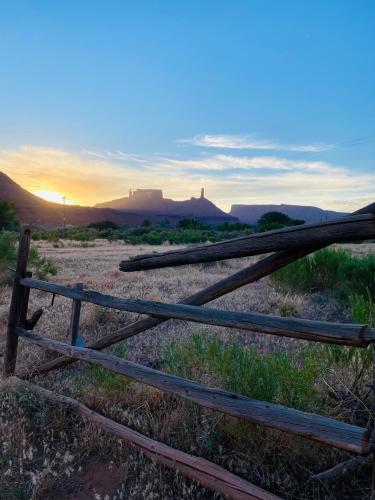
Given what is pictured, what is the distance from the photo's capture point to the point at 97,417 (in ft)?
12.8

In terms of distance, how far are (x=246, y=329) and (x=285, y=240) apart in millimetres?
640

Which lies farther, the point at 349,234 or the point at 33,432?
the point at 33,432

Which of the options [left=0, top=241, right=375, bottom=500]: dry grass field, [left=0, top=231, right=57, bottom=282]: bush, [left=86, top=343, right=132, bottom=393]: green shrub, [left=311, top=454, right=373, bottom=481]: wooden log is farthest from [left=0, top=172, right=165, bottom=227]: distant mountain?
[left=311, top=454, right=373, bottom=481]: wooden log

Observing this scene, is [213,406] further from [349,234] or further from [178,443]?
[349,234]

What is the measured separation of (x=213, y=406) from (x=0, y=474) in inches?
68.4

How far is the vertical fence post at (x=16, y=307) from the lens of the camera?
5180 millimetres

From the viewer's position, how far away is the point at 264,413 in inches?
109

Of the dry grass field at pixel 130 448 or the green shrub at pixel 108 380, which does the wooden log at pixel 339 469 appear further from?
the green shrub at pixel 108 380

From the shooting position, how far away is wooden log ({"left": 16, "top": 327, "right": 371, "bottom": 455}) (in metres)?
2.38

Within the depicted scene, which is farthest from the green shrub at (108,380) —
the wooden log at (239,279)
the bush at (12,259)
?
the bush at (12,259)

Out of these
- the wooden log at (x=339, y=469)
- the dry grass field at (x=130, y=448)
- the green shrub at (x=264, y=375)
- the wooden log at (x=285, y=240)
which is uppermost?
the wooden log at (x=285, y=240)

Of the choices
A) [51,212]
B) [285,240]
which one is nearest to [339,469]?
[285,240]

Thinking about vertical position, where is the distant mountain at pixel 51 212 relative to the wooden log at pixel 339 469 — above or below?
above


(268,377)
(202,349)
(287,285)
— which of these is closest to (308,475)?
(268,377)
